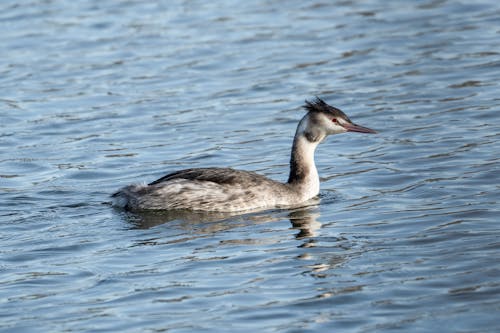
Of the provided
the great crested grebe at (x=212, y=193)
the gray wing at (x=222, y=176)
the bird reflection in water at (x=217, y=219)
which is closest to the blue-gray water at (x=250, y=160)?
the bird reflection in water at (x=217, y=219)

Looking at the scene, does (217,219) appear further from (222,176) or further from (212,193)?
(222,176)

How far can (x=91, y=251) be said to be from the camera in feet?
36.4

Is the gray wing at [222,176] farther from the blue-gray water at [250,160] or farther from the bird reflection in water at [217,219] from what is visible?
the blue-gray water at [250,160]

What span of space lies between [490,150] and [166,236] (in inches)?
173

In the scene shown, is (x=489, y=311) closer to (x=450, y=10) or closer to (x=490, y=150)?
(x=490, y=150)

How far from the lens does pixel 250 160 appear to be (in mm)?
14594

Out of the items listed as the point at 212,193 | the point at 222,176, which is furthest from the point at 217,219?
→ the point at 222,176

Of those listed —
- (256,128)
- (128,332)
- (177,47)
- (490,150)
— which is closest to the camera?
(128,332)

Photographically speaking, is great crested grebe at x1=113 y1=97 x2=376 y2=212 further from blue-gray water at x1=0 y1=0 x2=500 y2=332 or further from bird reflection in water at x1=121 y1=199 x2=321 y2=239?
blue-gray water at x1=0 y1=0 x2=500 y2=332

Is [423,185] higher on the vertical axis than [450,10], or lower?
lower

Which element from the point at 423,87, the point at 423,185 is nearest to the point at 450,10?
the point at 423,87

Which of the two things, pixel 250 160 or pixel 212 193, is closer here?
pixel 212 193

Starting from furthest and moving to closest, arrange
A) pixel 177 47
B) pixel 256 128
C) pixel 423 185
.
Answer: pixel 177 47 < pixel 256 128 < pixel 423 185

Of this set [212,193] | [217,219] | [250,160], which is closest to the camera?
[217,219]
